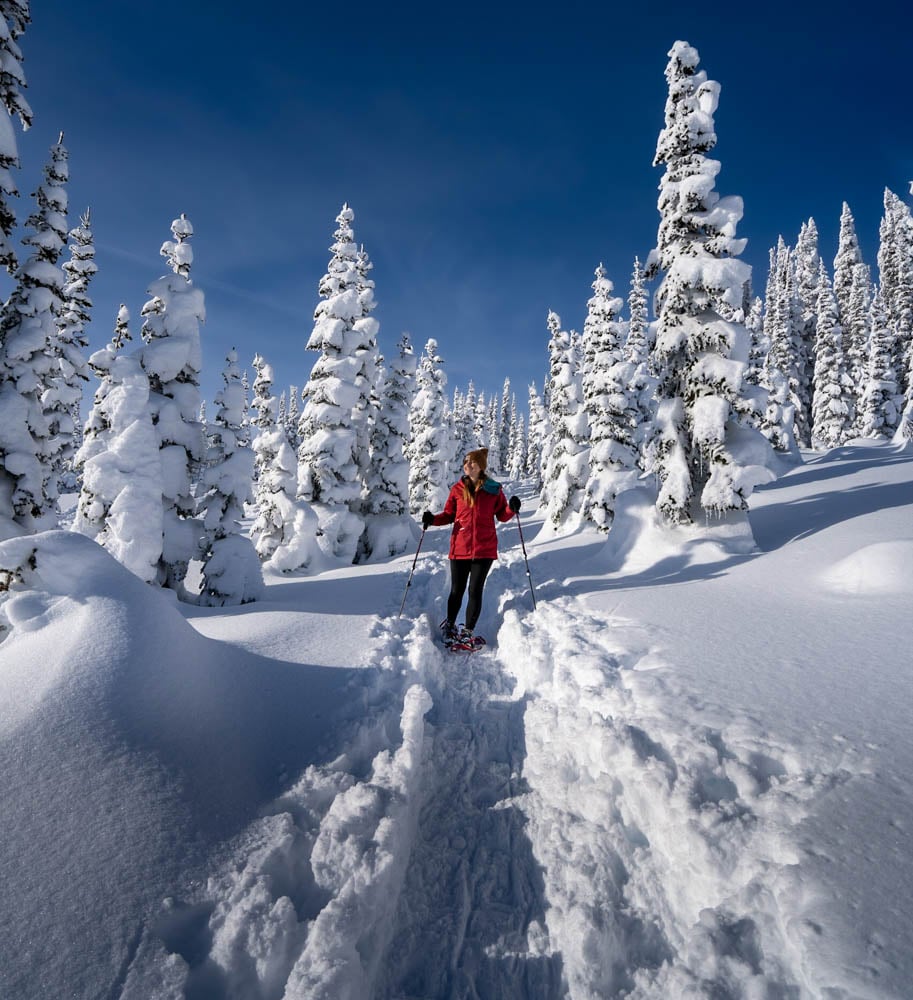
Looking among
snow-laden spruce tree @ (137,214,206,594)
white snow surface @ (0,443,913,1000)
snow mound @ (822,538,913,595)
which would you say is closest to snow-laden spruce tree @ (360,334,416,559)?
snow-laden spruce tree @ (137,214,206,594)

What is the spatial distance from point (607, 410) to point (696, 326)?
8917mm

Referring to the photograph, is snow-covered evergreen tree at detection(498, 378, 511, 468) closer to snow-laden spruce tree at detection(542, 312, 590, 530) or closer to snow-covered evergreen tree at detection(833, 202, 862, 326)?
snow-covered evergreen tree at detection(833, 202, 862, 326)

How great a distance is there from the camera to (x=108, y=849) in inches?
98.8

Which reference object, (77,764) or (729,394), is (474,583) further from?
(729,394)

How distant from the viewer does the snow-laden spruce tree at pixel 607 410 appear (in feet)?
68.0

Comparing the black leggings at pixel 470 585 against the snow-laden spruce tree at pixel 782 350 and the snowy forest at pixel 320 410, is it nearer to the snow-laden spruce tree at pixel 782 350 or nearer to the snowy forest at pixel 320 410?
the snowy forest at pixel 320 410

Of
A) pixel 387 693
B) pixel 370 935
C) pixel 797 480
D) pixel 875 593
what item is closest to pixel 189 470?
pixel 387 693

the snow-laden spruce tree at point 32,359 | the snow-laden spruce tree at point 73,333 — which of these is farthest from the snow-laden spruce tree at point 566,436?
the snow-laden spruce tree at point 73,333

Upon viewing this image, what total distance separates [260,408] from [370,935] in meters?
25.7

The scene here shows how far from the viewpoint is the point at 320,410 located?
2023 cm

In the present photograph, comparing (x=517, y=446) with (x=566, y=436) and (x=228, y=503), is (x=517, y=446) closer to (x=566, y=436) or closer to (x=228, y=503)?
(x=566, y=436)

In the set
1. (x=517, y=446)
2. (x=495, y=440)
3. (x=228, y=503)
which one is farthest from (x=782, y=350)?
(x=228, y=503)

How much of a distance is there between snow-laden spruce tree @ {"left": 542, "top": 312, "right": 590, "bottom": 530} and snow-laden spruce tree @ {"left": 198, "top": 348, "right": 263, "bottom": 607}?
13804 mm

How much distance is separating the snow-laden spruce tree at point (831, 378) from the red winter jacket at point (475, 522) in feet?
151
